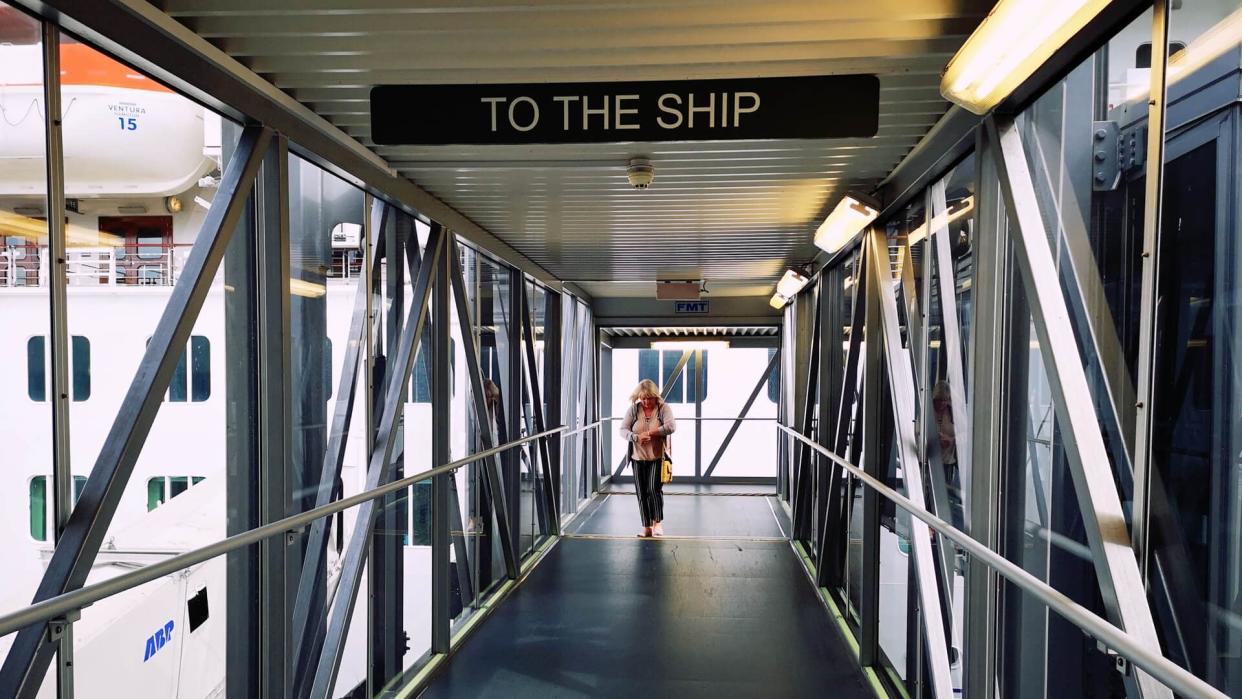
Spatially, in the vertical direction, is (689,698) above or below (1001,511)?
below

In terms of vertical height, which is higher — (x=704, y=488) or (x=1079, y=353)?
(x=1079, y=353)

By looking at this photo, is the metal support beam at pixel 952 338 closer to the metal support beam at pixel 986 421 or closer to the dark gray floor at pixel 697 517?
the metal support beam at pixel 986 421

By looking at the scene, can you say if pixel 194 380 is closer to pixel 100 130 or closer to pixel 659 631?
pixel 100 130

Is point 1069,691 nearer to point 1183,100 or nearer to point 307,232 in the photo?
point 1183,100

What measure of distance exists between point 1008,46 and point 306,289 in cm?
273

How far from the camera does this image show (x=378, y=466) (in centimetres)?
363

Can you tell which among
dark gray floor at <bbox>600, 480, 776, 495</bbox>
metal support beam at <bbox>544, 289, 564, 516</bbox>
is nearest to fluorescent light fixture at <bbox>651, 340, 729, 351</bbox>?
dark gray floor at <bbox>600, 480, 776, 495</bbox>

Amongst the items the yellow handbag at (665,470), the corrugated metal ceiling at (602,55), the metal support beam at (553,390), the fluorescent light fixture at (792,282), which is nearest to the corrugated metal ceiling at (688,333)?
the metal support beam at (553,390)

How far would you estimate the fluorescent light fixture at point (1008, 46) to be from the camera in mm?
1719

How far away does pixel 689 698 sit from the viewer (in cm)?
370

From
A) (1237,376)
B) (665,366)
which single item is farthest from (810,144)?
(665,366)

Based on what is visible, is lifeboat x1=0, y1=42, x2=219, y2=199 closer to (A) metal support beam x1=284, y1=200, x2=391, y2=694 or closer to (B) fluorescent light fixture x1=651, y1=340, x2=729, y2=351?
(A) metal support beam x1=284, y1=200, x2=391, y2=694

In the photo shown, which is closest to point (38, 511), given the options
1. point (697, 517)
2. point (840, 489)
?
point (840, 489)

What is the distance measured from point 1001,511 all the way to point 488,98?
2091mm
